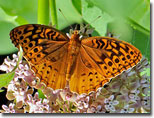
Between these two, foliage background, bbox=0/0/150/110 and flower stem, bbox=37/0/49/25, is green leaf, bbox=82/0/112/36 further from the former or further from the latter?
flower stem, bbox=37/0/49/25

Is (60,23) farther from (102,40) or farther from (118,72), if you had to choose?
(118,72)

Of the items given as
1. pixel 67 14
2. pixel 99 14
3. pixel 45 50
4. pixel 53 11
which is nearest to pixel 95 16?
pixel 99 14

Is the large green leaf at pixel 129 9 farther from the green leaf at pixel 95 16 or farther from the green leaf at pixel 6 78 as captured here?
the green leaf at pixel 6 78

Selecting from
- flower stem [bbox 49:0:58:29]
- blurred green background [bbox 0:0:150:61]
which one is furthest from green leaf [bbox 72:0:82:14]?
flower stem [bbox 49:0:58:29]

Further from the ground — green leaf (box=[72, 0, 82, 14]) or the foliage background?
green leaf (box=[72, 0, 82, 14])

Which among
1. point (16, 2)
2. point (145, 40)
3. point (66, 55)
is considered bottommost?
point (66, 55)

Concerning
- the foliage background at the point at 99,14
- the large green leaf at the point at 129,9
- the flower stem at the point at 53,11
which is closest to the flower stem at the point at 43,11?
the flower stem at the point at 53,11

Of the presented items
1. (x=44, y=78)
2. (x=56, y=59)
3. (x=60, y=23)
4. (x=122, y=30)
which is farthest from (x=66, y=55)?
(x=122, y=30)
